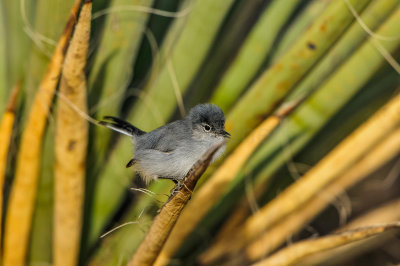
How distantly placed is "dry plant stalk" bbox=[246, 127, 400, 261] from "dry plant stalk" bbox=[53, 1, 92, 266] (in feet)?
2.41

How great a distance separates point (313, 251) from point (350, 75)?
65 centimetres

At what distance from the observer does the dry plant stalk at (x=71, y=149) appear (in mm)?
1490

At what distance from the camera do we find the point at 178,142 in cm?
178

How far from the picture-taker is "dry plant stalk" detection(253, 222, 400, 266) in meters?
1.37

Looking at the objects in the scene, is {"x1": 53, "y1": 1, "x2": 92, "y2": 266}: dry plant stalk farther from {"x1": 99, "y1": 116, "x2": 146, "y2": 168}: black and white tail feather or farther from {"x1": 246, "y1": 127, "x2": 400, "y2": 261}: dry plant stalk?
{"x1": 246, "y1": 127, "x2": 400, "y2": 261}: dry plant stalk

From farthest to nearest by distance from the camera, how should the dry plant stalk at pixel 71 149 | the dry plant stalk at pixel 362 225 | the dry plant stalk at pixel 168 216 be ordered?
the dry plant stalk at pixel 362 225 < the dry plant stalk at pixel 71 149 < the dry plant stalk at pixel 168 216

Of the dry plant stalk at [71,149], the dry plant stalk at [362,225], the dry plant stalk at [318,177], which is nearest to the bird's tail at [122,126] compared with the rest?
the dry plant stalk at [71,149]

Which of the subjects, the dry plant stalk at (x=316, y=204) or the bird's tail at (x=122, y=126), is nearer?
the bird's tail at (x=122, y=126)

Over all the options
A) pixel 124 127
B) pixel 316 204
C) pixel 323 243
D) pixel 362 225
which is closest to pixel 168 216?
pixel 323 243

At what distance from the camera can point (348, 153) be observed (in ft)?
5.87

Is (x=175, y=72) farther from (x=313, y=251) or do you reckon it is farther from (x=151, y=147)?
(x=313, y=251)

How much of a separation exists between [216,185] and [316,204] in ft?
1.72

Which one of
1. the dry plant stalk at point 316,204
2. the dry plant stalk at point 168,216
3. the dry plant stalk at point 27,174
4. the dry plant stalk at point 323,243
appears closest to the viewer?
the dry plant stalk at point 168,216

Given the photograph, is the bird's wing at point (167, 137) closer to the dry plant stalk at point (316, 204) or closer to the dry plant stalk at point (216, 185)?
the dry plant stalk at point (216, 185)
